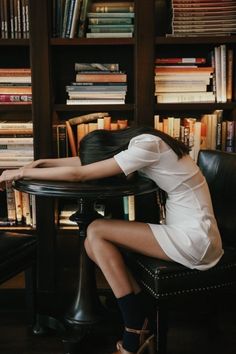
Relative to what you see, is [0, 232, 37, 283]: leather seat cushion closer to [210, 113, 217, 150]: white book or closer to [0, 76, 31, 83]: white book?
[0, 76, 31, 83]: white book

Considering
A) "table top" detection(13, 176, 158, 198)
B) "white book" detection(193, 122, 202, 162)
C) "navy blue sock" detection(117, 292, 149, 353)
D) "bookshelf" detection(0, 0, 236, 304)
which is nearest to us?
"table top" detection(13, 176, 158, 198)

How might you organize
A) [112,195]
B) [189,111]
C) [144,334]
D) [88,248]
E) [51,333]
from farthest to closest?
[189,111]
[51,333]
[88,248]
[144,334]
[112,195]

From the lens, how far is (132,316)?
1765 millimetres

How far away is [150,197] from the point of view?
251cm

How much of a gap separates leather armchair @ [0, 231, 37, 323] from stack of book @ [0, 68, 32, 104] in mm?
735

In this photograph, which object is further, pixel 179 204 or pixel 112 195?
pixel 179 204

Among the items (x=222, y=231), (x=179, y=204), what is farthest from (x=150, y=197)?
(x=179, y=204)

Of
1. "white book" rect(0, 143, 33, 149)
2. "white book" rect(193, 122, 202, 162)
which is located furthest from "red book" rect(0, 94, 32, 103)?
"white book" rect(193, 122, 202, 162)

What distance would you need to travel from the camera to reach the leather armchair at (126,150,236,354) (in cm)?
171

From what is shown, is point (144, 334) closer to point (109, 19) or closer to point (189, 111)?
point (189, 111)

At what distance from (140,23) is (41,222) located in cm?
112

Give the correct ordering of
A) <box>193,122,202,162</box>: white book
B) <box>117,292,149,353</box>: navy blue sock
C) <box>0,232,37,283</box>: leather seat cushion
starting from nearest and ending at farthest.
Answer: <box>117,292,149,353</box>: navy blue sock < <box>0,232,37,283</box>: leather seat cushion < <box>193,122,202,162</box>: white book

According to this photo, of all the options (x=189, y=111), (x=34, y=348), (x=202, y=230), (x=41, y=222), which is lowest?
(x=34, y=348)

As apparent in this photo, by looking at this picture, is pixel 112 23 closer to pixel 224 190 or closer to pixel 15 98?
pixel 15 98
